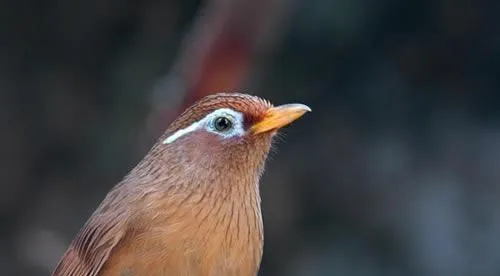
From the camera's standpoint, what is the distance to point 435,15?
1002 centimetres

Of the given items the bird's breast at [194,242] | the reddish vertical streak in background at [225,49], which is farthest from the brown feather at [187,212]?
the reddish vertical streak in background at [225,49]

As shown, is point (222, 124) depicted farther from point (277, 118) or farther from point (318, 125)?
point (318, 125)

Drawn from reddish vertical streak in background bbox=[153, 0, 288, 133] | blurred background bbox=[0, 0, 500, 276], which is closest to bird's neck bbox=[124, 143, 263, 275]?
reddish vertical streak in background bbox=[153, 0, 288, 133]

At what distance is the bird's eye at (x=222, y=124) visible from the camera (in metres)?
5.70

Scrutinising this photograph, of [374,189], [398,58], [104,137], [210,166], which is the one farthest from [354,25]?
[210,166]

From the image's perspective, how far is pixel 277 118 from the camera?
5.62 metres

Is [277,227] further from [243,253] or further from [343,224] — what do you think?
[243,253]

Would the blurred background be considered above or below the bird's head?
below

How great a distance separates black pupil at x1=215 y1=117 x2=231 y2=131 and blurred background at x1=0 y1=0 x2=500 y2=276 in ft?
11.2

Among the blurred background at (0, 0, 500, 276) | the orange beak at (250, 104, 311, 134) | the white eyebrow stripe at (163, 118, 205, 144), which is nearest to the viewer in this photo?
the orange beak at (250, 104, 311, 134)

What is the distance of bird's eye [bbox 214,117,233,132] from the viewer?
570 cm

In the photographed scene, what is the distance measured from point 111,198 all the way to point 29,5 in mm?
5006

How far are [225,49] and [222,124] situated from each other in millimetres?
860

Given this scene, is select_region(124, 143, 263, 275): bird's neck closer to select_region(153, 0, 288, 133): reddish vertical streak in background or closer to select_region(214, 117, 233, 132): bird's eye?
select_region(214, 117, 233, 132): bird's eye
